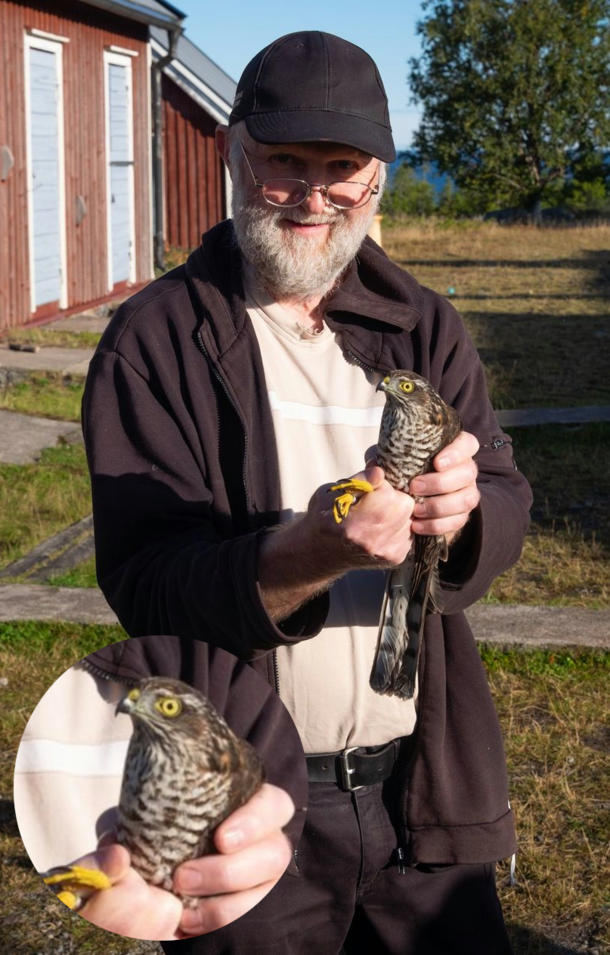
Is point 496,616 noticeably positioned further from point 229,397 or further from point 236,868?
point 236,868

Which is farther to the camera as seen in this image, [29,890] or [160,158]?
[160,158]

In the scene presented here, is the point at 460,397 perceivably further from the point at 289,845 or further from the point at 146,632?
the point at 289,845

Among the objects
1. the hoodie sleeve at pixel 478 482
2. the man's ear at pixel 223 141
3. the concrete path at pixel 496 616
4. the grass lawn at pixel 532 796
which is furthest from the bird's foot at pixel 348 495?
the concrete path at pixel 496 616

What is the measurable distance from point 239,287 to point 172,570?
2.64 feet

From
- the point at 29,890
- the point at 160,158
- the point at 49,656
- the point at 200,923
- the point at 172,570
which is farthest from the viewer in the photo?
the point at 160,158

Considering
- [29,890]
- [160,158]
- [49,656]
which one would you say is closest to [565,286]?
[160,158]

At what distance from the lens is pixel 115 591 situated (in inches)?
86.9

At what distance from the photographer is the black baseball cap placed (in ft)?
7.82

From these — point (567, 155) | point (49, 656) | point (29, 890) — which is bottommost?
point (29, 890)

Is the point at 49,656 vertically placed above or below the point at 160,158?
below

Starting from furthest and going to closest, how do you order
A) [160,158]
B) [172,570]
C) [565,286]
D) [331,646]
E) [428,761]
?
[565,286]
[160,158]
[428,761]
[331,646]
[172,570]

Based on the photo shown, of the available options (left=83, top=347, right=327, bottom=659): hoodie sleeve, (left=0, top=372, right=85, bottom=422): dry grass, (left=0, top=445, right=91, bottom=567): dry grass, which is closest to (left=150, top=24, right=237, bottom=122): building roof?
(left=0, top=372, right=85, bottom=422): dry grass

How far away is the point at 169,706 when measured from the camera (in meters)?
1.25

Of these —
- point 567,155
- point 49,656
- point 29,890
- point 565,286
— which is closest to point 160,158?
point 565,286
